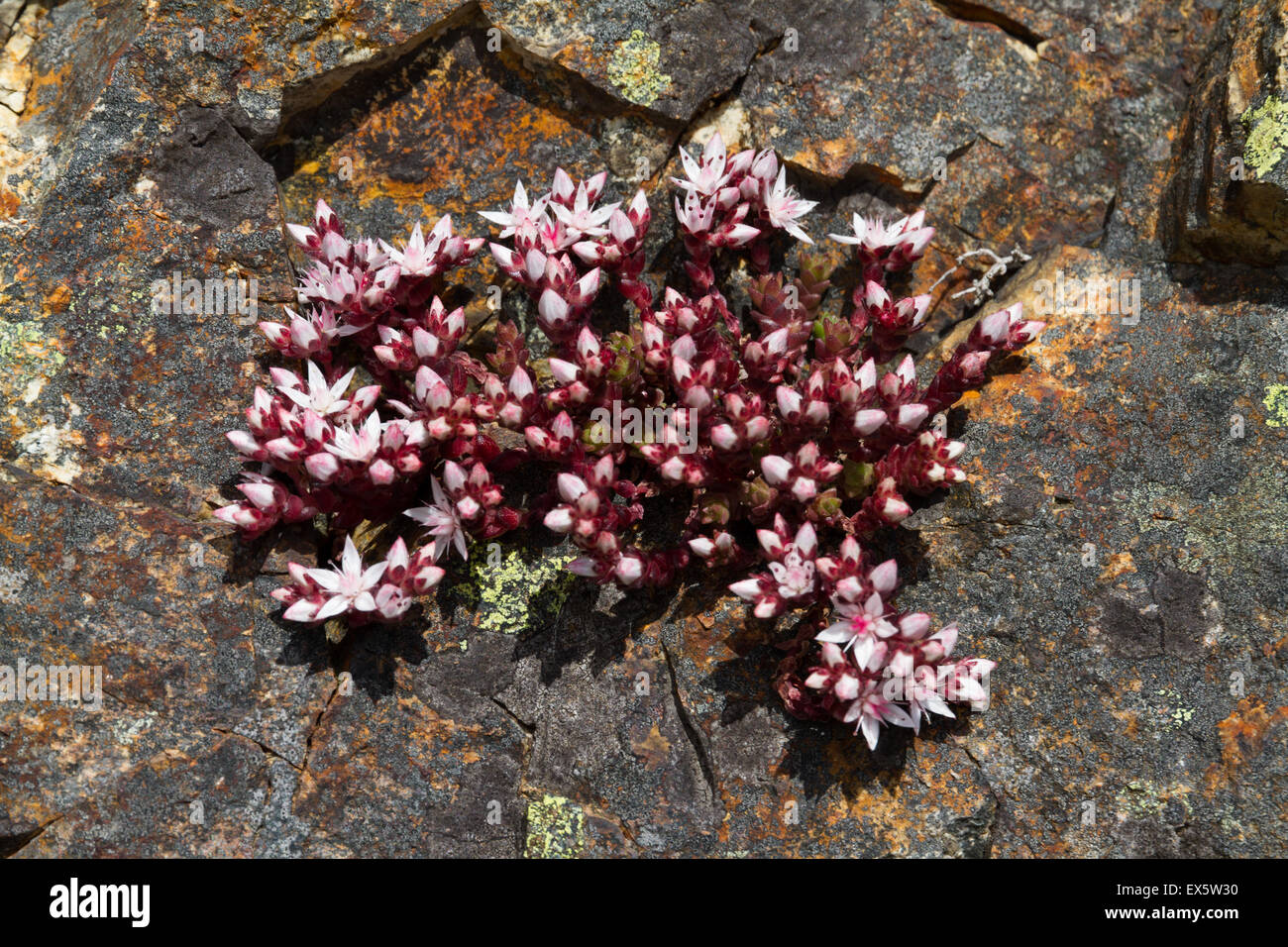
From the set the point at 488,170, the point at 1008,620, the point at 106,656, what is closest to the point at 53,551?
the point at 106,656

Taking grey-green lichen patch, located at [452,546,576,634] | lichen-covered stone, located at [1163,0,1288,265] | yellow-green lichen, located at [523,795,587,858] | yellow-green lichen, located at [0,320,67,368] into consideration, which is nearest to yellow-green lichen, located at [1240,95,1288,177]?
lichen-covered stone, located at [1163,0,1288,265]

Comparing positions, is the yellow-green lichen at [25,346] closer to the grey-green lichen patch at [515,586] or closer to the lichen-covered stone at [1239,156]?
the grey-green lichen patch at [515,586]

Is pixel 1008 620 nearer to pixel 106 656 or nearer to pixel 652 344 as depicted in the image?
pixel 652 344

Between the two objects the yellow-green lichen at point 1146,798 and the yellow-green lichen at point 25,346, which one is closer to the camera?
the yellow-green lichen at point 1146,798

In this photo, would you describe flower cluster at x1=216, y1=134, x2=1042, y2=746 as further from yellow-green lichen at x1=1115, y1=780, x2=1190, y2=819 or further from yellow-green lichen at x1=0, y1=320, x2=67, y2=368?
yellow-green lichen at x1=0, y1=320, x2=67, y2=368

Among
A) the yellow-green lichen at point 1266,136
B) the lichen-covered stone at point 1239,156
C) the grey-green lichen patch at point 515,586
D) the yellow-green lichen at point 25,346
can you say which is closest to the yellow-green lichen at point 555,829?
the grey-green lichen patch at point 515,586
